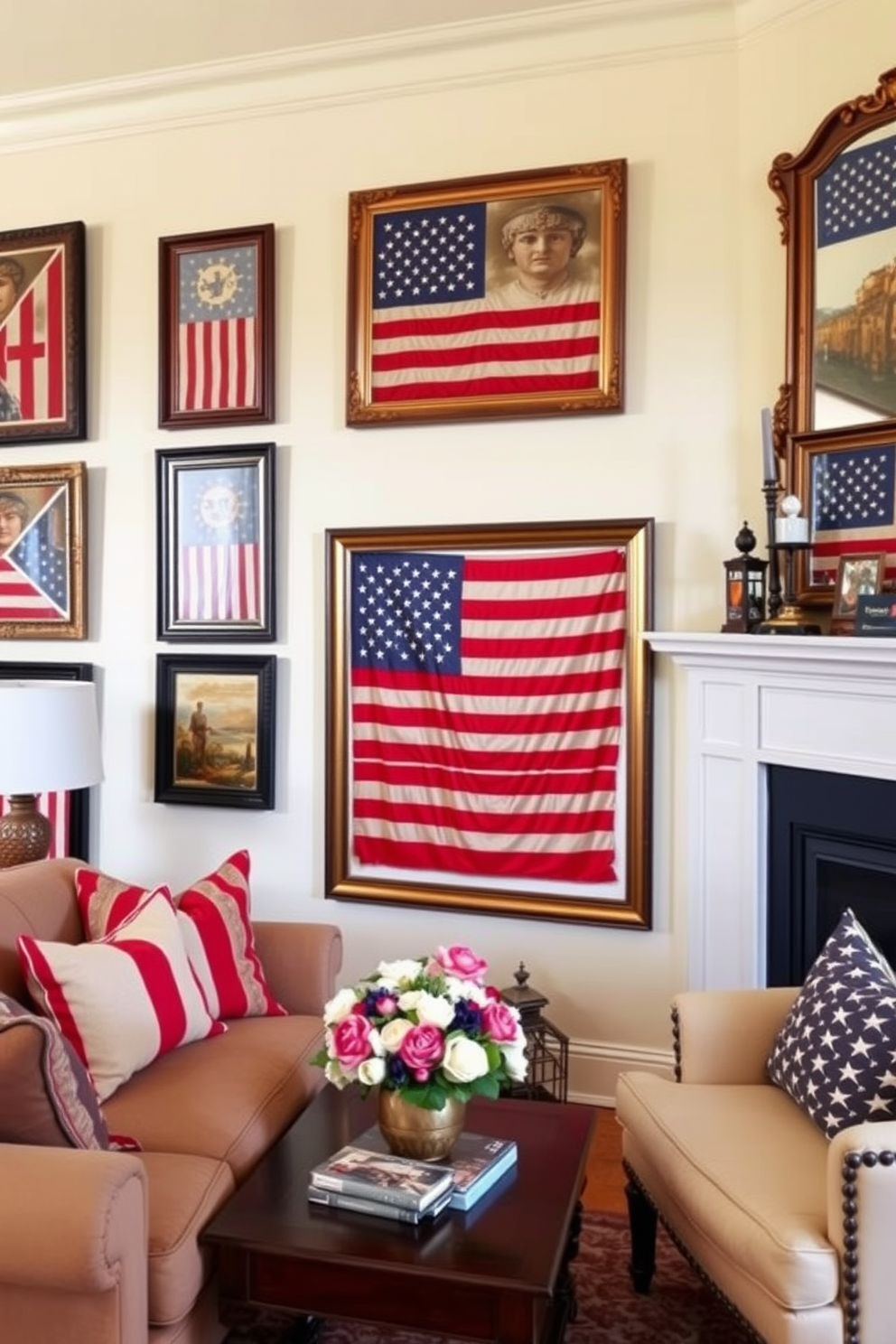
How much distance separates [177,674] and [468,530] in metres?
1.18

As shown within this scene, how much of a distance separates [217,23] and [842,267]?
A: 6.90 ft

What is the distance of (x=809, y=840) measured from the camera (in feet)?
9.53

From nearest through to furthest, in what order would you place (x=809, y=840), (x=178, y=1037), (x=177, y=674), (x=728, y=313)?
1. (x=178, y=1037)
2. (x=809, y=840)
3. (x=728, y=313)
4. (x=177, y=674)

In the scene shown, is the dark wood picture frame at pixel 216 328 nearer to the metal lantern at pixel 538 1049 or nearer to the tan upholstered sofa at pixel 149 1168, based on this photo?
the tan upholstered sofa at pixel 149 1168

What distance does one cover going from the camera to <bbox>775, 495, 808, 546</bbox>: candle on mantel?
288 cm

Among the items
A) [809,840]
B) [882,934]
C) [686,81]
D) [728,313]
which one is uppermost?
[686,81]

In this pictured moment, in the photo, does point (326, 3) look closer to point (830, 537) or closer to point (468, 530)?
point (468, 530)

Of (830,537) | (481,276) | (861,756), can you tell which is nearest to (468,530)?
(481,276)

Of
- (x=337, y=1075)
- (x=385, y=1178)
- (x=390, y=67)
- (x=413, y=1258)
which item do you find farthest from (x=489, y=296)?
(x=413, y=1258)

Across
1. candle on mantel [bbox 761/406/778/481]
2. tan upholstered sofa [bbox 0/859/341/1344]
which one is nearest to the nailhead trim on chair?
tan upholstered sofa [bbox 0/859/341/1344]

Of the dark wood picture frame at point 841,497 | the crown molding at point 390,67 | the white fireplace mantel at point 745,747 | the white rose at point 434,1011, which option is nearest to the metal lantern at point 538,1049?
the white fireplace mantel at point 745,747

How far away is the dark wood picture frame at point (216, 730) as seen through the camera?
12.0 ft

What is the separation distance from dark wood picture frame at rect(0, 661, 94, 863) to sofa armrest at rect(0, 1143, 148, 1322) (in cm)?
223

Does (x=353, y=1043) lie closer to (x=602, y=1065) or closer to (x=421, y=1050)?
(x=421, y=1050)
